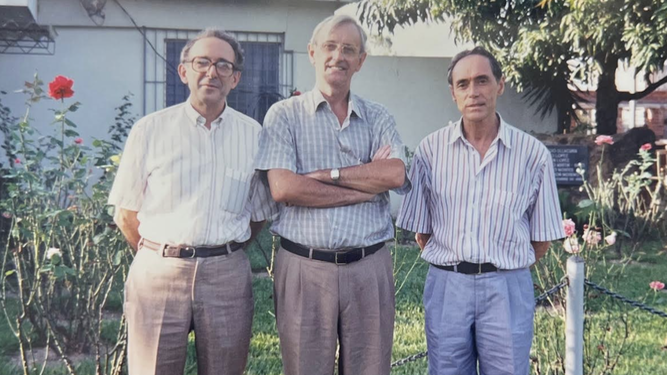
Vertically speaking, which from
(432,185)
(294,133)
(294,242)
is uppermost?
(294,133)

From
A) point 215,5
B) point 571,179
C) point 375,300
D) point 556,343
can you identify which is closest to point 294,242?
point 375,300

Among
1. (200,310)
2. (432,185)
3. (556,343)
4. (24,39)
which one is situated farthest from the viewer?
(24,39)

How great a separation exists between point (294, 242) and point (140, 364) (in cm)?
81

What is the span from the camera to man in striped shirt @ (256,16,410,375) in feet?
9.29

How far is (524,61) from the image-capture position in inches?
388

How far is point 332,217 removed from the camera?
284cm

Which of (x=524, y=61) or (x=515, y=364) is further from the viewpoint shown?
(x=524, y=61)

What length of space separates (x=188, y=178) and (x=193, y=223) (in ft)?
0.62

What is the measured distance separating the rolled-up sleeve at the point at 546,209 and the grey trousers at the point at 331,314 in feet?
2.31

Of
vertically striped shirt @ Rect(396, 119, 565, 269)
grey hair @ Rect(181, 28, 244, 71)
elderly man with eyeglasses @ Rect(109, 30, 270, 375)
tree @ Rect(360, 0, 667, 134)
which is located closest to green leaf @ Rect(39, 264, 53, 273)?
elderly man with eyeglasses @ Rect(109, 30, 270, 375)

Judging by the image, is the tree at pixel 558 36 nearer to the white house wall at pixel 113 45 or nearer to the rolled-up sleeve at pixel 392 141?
the white house wall at pixel 113 45

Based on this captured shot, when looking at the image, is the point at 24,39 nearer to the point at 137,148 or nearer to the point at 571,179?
the point at 137,148

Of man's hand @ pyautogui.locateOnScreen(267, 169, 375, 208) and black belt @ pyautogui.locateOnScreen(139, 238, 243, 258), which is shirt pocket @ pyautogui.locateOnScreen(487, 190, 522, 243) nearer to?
man's hand @ pyautogui.locateOnScreen(267, 169, 375, 208)

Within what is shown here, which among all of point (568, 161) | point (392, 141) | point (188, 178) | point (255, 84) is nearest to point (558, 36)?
point (568, 161)
